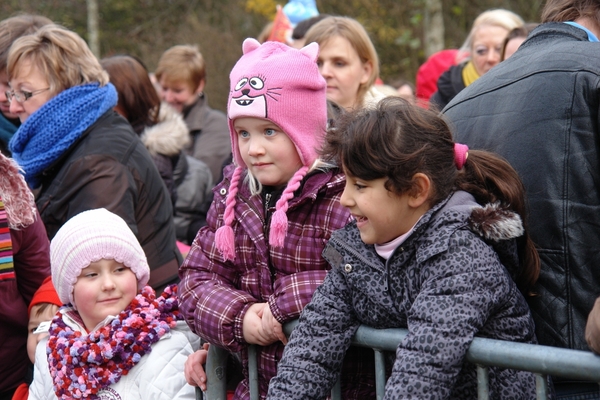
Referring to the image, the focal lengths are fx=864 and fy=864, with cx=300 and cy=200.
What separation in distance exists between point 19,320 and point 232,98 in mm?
1578

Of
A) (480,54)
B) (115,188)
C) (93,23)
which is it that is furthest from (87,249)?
(93,23)

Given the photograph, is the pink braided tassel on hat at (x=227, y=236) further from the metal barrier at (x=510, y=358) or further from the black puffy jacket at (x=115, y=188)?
the black puffy jacket at (x=115, y=188)

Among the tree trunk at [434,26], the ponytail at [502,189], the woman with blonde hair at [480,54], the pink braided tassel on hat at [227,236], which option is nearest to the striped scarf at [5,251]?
the pink braided tassel on hat at [227,236]

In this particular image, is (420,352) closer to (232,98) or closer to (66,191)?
(232,98)

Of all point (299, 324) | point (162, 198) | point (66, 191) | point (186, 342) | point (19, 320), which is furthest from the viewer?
point (162, 198)

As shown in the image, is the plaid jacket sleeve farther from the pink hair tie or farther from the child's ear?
the pink hair tie

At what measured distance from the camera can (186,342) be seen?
359 cm

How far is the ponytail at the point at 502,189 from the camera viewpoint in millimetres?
2611

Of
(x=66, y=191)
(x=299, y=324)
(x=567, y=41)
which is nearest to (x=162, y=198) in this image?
(x=66, y=191)

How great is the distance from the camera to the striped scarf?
3.87m

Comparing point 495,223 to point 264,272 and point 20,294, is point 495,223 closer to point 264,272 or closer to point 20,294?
point 264,272

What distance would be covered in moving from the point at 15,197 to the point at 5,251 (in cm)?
25

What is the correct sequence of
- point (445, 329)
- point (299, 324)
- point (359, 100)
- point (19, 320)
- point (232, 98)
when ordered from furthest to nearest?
point (359, 100)
point (19, 320)
point (232, 98)
point (299, 324)
point (445, 329)

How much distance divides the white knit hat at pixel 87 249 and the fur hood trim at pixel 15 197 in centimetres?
25
